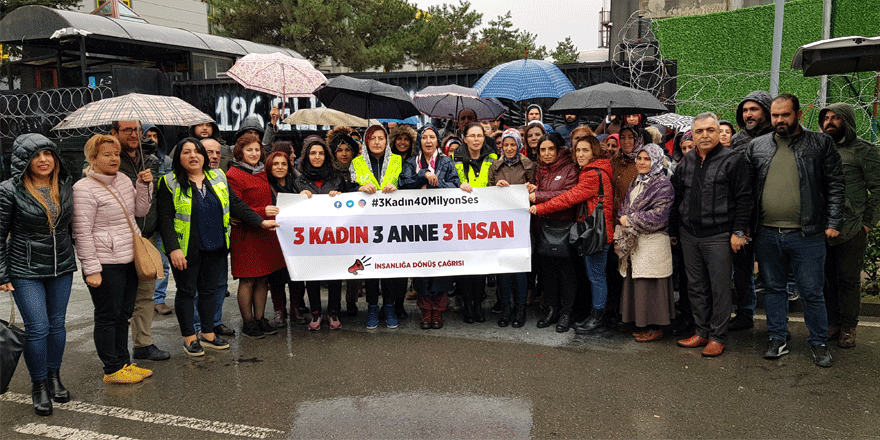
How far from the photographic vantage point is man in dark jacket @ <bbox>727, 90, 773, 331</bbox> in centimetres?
593

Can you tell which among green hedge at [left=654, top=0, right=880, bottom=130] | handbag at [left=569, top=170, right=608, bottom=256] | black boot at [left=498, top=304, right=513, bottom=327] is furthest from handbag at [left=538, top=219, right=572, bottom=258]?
green hedge at [left=654, top=0, right=880, bottom=130]

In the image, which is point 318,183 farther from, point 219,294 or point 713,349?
point 713,349

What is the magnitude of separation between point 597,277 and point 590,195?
80 cm

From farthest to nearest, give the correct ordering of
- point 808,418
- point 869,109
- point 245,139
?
point 869,109, point 245,139, point 808,418

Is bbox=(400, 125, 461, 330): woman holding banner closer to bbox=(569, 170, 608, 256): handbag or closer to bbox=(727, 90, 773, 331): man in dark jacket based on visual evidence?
bbox=(569, 170, 608, 256): handbag

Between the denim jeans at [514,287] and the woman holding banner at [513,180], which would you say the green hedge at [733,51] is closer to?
the woman holding banner at [513,180]

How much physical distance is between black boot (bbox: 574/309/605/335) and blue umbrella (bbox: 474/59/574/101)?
300cm

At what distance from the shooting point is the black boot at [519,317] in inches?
248

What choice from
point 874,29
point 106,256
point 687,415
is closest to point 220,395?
point 106,256

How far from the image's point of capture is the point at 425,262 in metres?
6.18

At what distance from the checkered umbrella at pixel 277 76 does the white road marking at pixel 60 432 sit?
4.99 meters

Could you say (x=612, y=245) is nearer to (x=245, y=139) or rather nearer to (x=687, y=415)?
(x=687, y=415)

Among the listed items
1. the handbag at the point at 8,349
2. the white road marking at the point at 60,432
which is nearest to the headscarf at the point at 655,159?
the white road marking at the point at 60,432

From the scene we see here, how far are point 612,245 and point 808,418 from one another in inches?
92.0
